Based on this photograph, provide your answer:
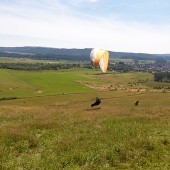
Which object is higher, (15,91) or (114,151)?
(114,151)

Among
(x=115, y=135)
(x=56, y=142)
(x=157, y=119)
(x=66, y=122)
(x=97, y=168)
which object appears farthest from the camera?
(x=157, y=119)

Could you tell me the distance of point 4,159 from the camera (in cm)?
1770

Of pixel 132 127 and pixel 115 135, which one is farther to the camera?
pixel 132 127

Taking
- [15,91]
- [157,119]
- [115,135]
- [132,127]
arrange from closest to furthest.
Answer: [115,135] → [132,127] → [157,119] → [15,91]

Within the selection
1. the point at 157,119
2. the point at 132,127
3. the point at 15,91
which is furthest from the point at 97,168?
the point at 15,91

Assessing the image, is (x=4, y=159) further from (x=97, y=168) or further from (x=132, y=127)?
(x=132, y=127)

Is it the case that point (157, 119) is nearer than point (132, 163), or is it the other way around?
point (132, 163)

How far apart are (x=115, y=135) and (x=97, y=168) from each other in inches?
250

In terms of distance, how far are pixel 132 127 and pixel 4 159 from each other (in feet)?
35.4

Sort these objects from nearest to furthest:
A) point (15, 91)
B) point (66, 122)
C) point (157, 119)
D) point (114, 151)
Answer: point (114, 151), point (66, 122), point (157, 119), point (15, 91)

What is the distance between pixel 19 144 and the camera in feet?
66.6

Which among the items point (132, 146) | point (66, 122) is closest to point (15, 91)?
point (66, 122)

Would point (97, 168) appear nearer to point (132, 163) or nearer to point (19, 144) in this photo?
point (132, 163)

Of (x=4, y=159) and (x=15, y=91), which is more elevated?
(x=4, y=159)
